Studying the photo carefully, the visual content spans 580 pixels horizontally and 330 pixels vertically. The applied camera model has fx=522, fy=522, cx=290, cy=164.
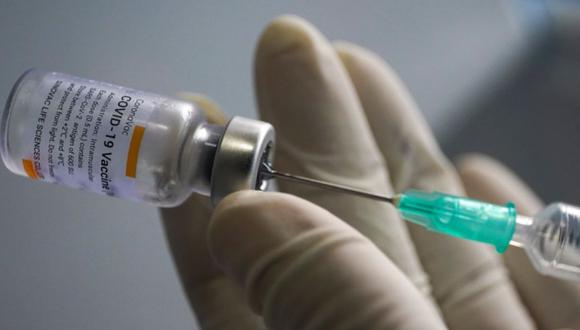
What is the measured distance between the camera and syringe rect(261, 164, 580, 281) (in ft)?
2.23

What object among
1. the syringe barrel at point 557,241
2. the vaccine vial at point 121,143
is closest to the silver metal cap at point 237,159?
the vaccine vial at point 121,143

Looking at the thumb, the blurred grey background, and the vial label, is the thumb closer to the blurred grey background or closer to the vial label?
the vial label

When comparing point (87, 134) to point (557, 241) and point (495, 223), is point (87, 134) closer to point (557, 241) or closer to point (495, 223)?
point (495, 223)

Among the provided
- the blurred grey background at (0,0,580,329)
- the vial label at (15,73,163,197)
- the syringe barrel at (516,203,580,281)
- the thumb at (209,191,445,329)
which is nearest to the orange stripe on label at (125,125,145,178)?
the vial label at (15,73,163,197)

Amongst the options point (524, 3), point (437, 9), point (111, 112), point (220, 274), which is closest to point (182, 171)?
point (111, 112)

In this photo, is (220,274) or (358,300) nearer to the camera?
(358,300)

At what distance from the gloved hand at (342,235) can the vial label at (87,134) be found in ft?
0.42

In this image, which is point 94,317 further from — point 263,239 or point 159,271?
point 263,239

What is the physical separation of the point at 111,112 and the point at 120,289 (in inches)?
11.9

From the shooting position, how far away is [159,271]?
83cm

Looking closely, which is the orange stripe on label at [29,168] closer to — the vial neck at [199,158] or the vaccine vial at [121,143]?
the vaccine vial at [121,143]

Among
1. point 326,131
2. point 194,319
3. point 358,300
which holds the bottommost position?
point 194,319

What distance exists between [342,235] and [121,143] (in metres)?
0.28

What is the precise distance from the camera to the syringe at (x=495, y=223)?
681 mm
